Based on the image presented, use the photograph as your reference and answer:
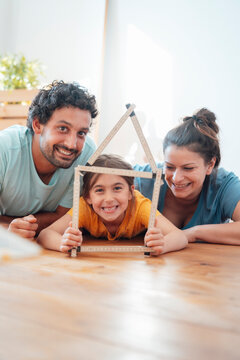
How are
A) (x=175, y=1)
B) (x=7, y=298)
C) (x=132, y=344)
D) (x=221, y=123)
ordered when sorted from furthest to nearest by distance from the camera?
(x=175, y=1) < (x=221, y=123) < (x=7, y=298) < (x=132, y=344)

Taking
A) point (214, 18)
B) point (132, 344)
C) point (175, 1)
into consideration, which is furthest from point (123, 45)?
point (132, 344)

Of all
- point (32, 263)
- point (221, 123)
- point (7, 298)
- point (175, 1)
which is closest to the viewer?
point (7, 298)

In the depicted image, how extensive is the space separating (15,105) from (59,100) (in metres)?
1.68

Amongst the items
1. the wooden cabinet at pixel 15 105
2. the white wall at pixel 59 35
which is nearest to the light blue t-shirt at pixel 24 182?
the wooden cabinet at pixel 15 105

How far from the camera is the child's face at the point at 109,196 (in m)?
1.58

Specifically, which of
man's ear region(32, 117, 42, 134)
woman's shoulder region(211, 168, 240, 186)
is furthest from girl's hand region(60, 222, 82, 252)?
woman's shoulder region(211, 168, 240, 186)

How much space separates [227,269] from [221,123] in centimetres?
239

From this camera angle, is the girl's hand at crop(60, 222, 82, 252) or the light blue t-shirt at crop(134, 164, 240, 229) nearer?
the girl's hand at crop(60, 222, 82, 252)

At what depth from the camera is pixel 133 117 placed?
Result: 1402 mm

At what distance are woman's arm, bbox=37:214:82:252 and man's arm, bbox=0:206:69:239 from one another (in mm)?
70

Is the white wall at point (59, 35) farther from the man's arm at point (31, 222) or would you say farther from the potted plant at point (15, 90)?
the man's arm at point (31, 222)

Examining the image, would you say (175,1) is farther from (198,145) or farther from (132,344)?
(132,344)

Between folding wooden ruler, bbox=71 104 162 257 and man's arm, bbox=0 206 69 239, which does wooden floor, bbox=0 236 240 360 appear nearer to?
folding wooden ruler, bbox=71 104 162 257

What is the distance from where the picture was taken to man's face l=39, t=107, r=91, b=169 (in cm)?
173
